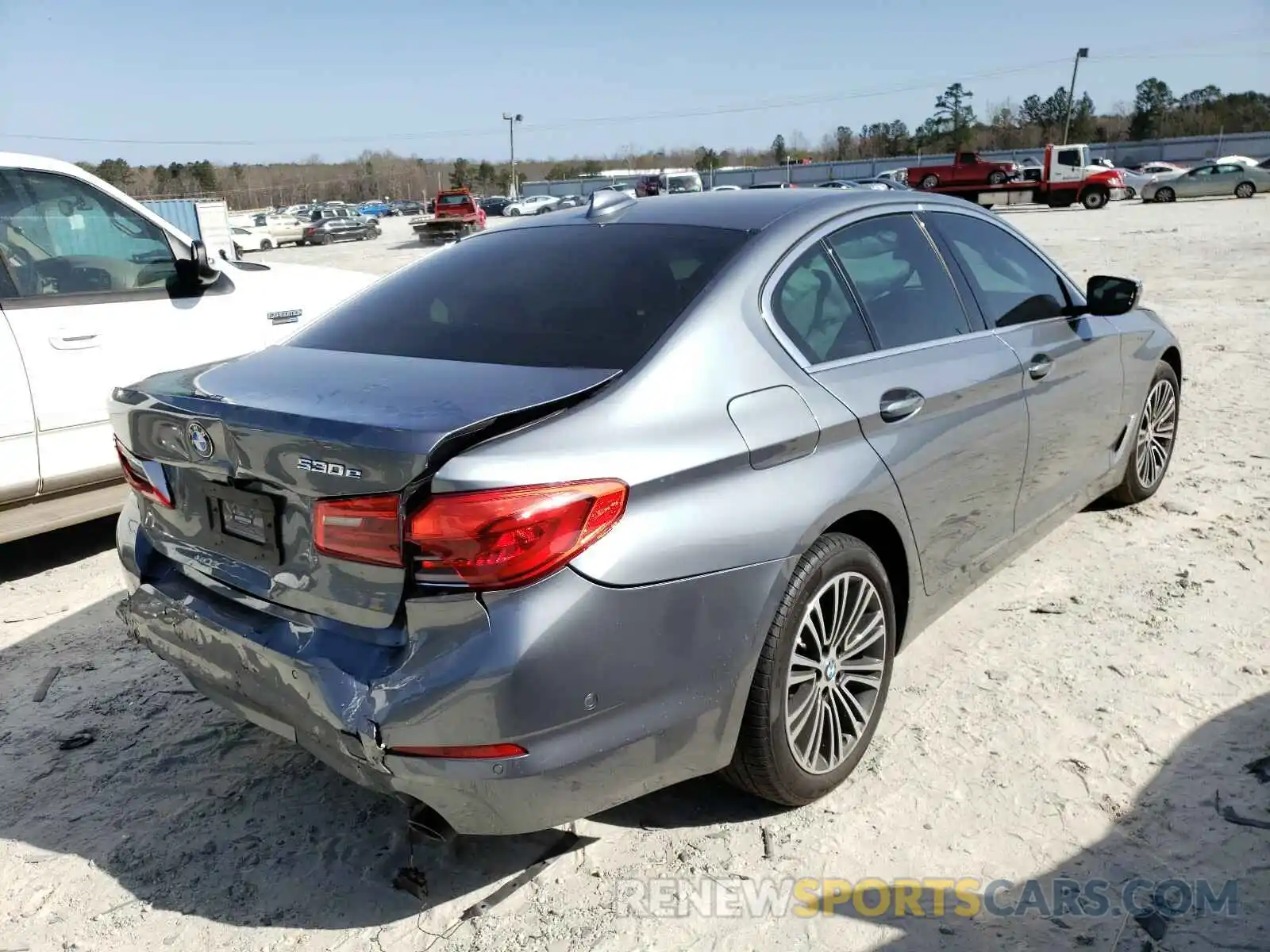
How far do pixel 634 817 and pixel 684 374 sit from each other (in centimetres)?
129

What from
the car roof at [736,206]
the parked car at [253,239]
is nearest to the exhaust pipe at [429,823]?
the car roof at [736,206]

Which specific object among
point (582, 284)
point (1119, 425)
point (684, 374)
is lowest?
point (1119, 425)

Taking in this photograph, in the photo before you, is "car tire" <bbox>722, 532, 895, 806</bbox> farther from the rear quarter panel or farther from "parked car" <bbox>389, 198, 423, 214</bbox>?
"parked car" <bbox>389, 198, 423, 214</bbox>

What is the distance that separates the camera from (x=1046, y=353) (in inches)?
144

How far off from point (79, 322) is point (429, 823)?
11.6 feet

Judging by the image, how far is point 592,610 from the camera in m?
2.02

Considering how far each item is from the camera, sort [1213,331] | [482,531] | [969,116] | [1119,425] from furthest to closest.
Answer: [969,116], [1213,331], [1119,425], [482,531]

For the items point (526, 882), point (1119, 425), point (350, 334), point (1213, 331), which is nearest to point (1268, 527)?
point (1119, 425)

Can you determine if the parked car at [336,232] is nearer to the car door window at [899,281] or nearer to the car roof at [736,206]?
the car roof at [736,206]

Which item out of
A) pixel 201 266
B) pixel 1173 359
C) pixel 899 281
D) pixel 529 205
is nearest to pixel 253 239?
pixel 529 205

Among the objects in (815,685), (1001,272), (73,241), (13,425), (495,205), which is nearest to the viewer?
(815,685)

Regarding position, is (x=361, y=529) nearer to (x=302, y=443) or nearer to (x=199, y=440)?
(x=302, y=443)

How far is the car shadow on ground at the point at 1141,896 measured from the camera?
2209mm

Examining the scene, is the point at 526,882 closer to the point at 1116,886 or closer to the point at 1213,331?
the point at 1116,886
